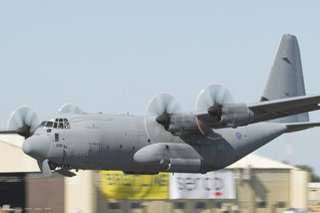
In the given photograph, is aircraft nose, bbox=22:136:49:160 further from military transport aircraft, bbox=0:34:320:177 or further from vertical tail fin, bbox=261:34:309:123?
vertical tail fin, bbox=261:34:309:123

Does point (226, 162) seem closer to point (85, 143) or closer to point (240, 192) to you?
point (85, 143)

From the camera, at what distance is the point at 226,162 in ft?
111

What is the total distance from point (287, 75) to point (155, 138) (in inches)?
413

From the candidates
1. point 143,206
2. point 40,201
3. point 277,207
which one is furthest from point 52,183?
point 277,207

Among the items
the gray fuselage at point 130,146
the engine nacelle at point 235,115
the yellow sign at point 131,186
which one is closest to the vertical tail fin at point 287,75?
the gray fuselage at point 130,146

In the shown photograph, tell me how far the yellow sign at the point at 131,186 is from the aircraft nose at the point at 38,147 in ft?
53.2

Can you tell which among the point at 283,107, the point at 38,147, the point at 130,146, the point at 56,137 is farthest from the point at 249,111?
the point at 38,147

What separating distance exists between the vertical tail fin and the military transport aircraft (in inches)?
160

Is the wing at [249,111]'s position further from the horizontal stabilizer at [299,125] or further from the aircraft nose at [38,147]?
the aircraft nose at [38,147]

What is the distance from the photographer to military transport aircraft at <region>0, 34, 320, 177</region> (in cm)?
2978

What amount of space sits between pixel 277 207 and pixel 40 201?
18.8 metres

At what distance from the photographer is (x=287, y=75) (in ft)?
124

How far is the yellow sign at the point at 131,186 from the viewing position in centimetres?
4541

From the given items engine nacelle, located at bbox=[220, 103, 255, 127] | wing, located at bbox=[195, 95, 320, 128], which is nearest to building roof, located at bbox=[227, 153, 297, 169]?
wing, located at bbox=[195, 95, 320, 128]
